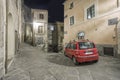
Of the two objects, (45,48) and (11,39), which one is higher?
(11,39)

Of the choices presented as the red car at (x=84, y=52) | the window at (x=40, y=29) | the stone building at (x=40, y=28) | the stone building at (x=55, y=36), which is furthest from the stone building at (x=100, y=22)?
the stone building at (x=55, y=36)

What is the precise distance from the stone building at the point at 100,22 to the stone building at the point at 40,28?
13.3 m

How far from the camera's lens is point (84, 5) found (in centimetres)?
1580

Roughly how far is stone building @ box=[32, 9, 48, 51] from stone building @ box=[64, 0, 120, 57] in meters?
13.3

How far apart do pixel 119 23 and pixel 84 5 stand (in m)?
6.47

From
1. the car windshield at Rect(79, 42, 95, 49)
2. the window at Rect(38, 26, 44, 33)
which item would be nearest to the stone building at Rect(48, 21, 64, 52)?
the window at Rect(38, 26, 44, 33)

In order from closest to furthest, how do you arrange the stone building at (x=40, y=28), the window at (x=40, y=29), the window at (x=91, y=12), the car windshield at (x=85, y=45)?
the car windshield at (x=85, y=45) → the window at (x=91, y=12) → the stone building at (x=40, y=28) → the window at (x=40, y=29)

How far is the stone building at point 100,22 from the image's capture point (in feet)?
35.1

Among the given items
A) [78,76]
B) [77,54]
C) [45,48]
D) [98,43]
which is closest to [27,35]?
[45,48]

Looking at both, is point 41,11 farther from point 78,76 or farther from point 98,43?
point 78,76

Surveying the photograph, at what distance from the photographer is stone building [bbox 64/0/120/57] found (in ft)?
35.1

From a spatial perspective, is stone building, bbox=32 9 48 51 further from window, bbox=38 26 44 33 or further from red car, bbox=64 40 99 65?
red car, bbox=64 40 99 65

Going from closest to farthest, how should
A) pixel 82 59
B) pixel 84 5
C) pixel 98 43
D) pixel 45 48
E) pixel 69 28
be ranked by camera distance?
pixel 82 59
pixel 98 43
pixel 84 5
pixel 69 28
pixel 45 48

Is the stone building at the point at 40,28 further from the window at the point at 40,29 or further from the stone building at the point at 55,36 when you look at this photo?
the stone building at the point at 55,36
